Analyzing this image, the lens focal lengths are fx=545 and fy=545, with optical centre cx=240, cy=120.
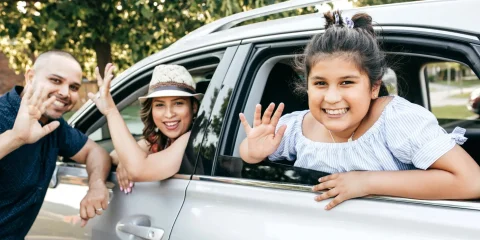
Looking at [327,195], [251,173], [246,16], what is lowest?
[327,195]

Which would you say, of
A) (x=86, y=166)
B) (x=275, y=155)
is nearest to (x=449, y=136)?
(x=275, y=155)

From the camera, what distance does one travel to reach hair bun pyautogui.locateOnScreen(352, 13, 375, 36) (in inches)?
74.2

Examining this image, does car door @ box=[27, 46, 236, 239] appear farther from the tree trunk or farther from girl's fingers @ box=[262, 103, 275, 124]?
the tree trunk

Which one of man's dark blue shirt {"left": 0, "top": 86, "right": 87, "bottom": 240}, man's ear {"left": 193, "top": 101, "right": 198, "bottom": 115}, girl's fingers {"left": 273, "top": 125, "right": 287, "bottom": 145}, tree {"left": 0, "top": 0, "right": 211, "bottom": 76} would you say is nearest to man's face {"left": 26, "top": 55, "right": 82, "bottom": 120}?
man's dark blue shirt {"left": 0, "top": 86, "right": 87, "bottom": 240}

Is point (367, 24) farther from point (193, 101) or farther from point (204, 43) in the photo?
point (193, 101)

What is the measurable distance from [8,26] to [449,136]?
275 inches

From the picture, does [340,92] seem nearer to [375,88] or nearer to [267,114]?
[375,88]

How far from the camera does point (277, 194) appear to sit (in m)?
1.92

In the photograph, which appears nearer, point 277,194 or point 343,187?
point 343,187

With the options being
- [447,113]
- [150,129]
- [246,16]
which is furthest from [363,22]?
[447,113]

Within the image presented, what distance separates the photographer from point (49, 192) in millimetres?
2895

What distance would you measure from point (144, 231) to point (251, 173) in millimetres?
533

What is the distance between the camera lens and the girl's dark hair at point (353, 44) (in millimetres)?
1886

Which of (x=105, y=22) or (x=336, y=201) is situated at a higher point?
(x=105, y=22)
